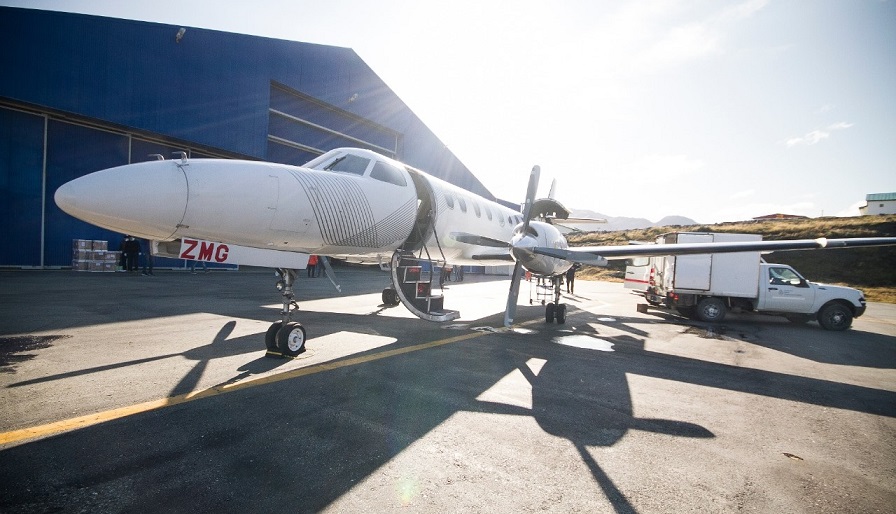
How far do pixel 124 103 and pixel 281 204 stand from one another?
68.5 feet

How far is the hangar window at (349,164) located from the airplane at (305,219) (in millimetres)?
19

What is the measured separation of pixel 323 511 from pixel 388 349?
14.2 feet

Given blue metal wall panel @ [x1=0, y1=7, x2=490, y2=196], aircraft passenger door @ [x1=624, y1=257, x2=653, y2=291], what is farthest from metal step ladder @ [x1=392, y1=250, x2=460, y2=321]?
blue metal wall panel @ [x1=0, y1=7, x2=490, y2=196]

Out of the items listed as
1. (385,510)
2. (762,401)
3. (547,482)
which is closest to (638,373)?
(762,401)

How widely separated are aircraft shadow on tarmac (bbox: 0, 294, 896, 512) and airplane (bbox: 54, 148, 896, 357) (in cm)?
164

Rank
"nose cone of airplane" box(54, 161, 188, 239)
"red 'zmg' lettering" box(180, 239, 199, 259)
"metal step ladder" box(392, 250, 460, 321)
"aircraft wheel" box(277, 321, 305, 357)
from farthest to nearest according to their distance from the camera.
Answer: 1. "metal step ladder" box(392, 250, 460, 321)
2. "aircraft wheel" box(277, 321, 305, 357)
3. "red 'zmg' lettering" box(180, 239, 199, 259)
4. "nose cone of airplane" box(54, 161, 188, 239)

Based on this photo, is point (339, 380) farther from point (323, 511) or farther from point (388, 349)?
point (323, 511)

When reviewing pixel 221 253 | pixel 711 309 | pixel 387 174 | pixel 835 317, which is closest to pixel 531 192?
pixel 387 174

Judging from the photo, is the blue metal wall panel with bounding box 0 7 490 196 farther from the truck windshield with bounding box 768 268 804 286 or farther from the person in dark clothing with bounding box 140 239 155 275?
the truck windshield with bounding box 768 268 804 286

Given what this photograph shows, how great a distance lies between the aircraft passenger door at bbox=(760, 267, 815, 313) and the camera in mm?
12859

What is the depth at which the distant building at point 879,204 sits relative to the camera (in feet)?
240

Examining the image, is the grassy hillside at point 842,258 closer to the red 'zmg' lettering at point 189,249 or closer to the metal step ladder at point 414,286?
the metal step ladder at point 414,286

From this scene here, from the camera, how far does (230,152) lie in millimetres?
23453

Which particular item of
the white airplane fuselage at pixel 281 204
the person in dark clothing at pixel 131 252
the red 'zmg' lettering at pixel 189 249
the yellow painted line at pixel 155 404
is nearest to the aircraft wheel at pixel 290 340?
the yellow painted line at pixel 155 404
